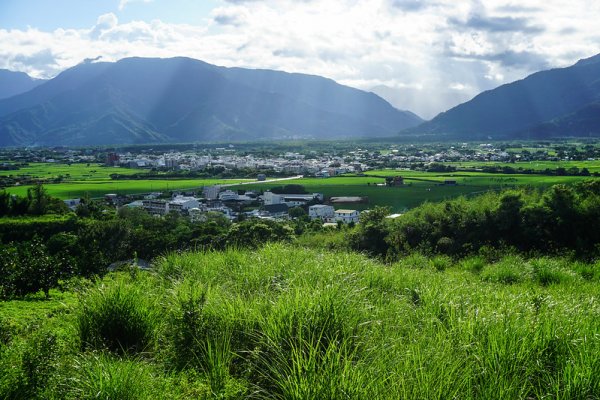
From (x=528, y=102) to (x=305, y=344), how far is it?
7834 inches

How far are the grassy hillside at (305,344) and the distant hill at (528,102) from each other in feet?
533

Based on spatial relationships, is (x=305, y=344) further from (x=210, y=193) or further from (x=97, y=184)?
(x=97, y=184)

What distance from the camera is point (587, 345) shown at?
418 centimetres

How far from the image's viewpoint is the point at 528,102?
180 metres

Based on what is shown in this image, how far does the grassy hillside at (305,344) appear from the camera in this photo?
3.65m

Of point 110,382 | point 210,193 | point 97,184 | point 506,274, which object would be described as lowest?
point 210,193

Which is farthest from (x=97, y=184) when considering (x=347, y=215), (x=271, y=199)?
(x=347, y=215)

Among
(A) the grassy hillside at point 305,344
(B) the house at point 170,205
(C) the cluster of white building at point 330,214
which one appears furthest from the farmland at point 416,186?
(A) the grassy hillside at point 305,344

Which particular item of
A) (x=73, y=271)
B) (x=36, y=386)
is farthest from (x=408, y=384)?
(x=73, y=271)

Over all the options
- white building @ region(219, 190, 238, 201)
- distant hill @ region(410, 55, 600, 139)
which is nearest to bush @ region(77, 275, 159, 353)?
white building @ region(219, 190, 238, 201)

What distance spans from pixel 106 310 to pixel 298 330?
264 cm

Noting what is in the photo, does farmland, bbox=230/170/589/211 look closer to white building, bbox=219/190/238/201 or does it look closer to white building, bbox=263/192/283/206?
white building, bbox=263/192/283/206

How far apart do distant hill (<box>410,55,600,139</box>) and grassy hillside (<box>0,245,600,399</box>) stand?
163 metres

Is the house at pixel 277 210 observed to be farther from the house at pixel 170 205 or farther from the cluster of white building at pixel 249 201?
the house at pixel 170 205
